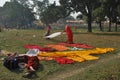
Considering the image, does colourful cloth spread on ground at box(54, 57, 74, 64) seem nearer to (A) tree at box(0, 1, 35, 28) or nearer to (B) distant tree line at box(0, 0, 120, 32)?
(B) distant tree line at box(0, 0, 120, 32)

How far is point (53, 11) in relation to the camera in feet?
175

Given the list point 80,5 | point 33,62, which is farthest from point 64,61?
point 80,5

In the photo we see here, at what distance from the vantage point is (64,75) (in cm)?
1548

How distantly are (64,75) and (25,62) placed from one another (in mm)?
2527

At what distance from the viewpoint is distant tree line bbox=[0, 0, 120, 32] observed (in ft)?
162

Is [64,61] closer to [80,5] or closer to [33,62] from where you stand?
[33,62]

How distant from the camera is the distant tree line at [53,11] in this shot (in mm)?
49344

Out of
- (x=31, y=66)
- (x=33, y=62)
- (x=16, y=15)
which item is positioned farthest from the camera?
(x=16, y=15)

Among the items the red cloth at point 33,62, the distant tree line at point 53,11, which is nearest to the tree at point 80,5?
the distant tree line at point 53,11

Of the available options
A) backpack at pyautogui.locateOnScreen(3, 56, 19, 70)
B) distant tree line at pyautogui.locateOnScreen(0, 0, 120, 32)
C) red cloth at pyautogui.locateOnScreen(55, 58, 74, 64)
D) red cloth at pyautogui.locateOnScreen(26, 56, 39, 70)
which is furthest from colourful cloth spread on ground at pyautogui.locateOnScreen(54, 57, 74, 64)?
distant tree line at pyautogui.locateOnScreen(0, 0, 120, 32)

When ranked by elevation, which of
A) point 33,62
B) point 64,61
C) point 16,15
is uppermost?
point 16,15

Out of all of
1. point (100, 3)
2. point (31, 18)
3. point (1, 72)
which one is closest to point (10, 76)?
point (1, 72)

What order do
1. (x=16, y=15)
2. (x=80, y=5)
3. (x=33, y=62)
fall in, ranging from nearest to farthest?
(x=33, y=62)
(x=80, y=5)
(x=16, y=15)

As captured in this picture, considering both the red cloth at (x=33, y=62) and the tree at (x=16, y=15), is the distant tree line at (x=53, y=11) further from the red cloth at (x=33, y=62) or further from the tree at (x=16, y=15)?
the red cloth at (x=33, y=62)
